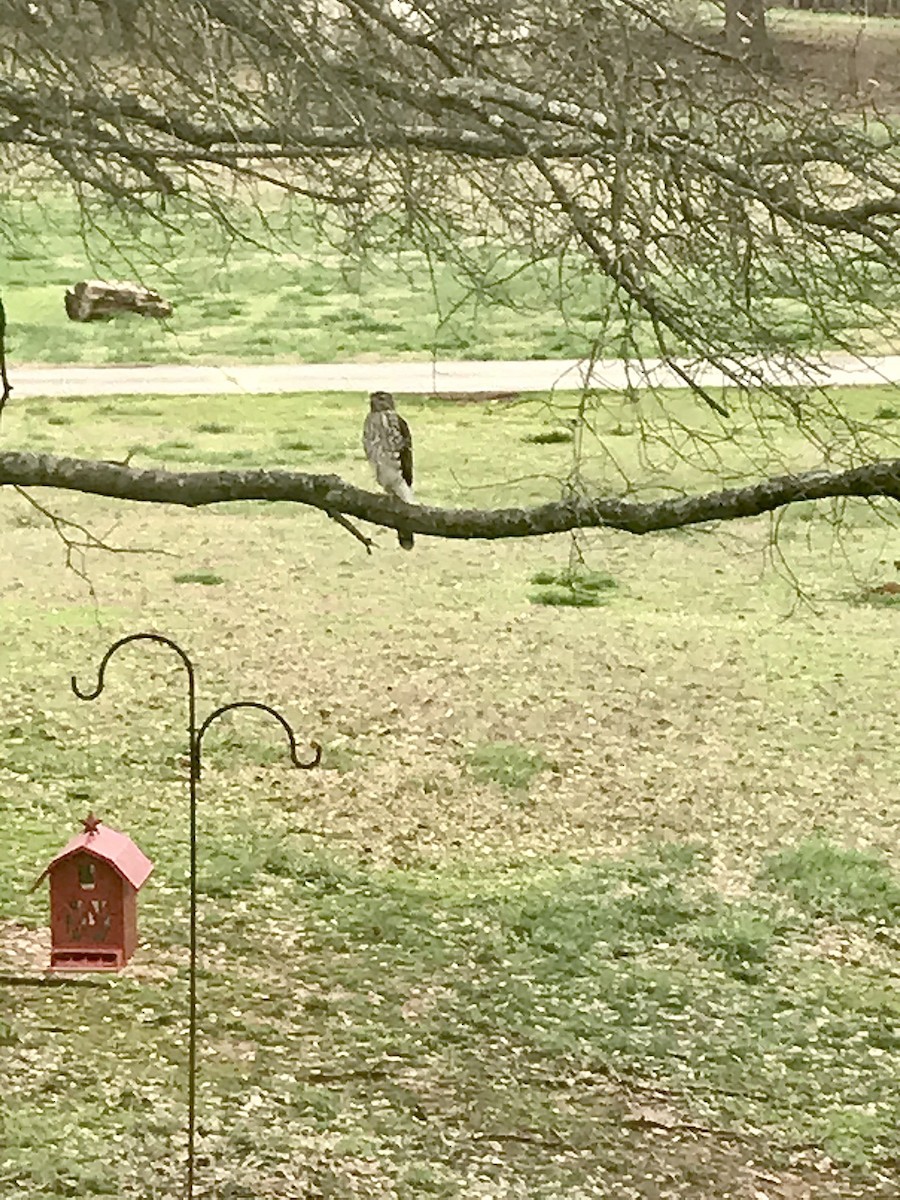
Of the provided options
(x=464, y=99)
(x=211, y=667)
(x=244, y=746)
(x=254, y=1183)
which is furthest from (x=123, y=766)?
(x=464, y=99)

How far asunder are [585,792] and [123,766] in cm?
87

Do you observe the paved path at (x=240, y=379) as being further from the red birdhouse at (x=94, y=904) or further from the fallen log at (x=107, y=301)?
the red birdhouse at (x=94, y=904)

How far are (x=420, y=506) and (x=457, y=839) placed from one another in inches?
54.1

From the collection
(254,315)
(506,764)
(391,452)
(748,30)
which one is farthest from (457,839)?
(254,315)

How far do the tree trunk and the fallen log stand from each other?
2245 mm

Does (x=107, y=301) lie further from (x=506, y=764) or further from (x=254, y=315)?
(x=506, y=764)

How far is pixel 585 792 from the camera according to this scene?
3.53m

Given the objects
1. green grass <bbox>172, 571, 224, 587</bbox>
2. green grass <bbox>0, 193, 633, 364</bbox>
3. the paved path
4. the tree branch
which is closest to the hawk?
the tree branch

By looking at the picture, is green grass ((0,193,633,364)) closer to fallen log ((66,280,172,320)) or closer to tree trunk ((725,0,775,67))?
fallen log ((66,280,172,320))

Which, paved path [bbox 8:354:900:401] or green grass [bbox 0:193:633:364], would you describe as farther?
paved path [bbox 8:354:900:401]

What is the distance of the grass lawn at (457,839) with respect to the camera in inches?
92.6

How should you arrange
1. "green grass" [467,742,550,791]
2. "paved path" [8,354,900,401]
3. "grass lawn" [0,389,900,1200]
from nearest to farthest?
1. "grass lawn" [0,389,900,1200]
2. "green grass" [467,742,550,791]
3. "paved path" [8,354,900,401]

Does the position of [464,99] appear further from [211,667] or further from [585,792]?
[211,667]

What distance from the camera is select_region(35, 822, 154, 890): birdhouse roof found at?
221 centimetres
